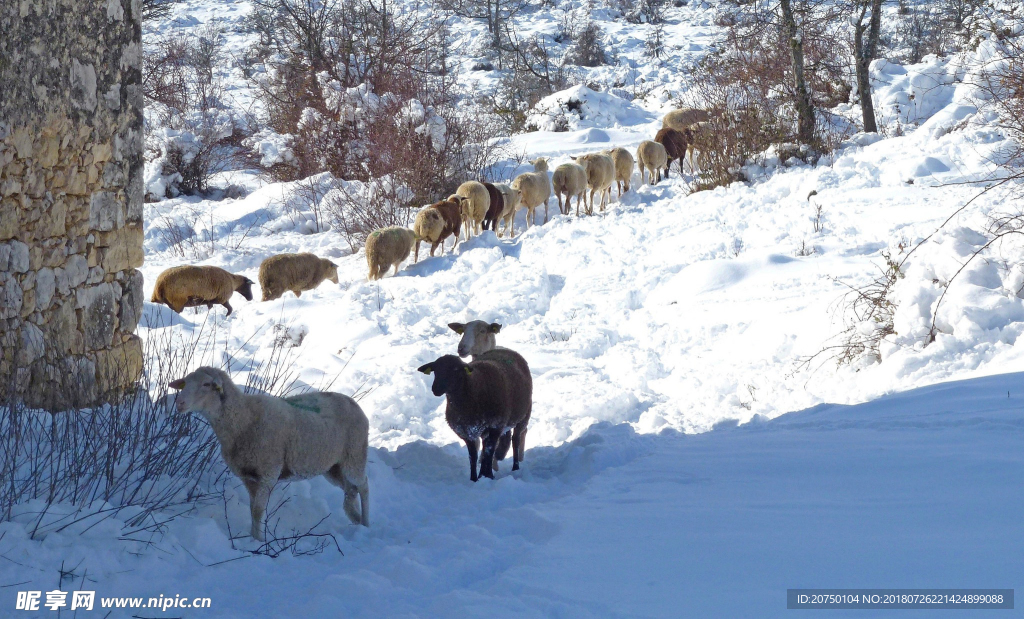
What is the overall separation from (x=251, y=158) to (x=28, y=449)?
1839 centimetres

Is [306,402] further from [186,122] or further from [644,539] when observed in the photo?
[186,122]

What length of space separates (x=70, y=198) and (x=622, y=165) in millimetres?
12347

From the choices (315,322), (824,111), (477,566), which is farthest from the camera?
(824,111)

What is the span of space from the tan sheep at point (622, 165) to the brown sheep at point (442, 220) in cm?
393

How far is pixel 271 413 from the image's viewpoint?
4.21 meters

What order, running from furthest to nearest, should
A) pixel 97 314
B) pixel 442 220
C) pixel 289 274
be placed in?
1. pixel 442 220
2. pixel 289 274
3. pixel 97 314

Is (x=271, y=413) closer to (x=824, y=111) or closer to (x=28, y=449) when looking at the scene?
(x=28, y=449)

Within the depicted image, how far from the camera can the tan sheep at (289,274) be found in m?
11.8

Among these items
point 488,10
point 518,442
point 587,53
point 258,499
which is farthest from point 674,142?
point 488,10

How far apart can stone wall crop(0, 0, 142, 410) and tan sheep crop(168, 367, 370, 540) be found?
4.78 ft

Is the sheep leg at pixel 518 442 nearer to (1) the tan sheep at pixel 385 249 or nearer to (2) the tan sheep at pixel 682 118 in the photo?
(1) the tan sheep at pixel 385 249

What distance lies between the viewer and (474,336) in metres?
6.91

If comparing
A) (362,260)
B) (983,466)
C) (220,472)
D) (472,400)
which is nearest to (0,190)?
(220,472)

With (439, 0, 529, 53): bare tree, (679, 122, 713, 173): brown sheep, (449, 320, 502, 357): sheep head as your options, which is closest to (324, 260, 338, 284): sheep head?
(449, 320, 502, 357): sheep head
